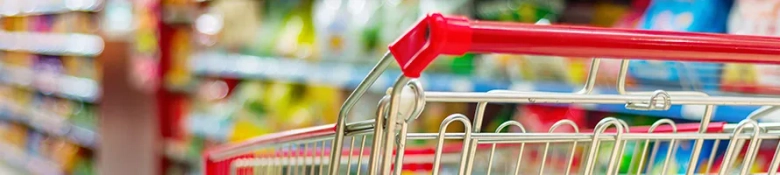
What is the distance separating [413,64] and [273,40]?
2.41 m

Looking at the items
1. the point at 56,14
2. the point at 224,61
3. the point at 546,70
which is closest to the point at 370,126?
the point at 546,70

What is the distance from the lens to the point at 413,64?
20.4 inches

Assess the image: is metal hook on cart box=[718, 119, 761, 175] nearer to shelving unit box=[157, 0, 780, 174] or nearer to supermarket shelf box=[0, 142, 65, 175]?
shelving unit box=[157, 0, 780, 174]

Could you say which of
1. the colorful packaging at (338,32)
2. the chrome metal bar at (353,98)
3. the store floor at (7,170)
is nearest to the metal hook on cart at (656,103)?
the chrome metal bar at (353,98)

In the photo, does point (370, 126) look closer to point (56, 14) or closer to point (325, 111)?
point (325, 111)

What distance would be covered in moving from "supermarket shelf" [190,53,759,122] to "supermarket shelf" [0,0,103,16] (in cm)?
140

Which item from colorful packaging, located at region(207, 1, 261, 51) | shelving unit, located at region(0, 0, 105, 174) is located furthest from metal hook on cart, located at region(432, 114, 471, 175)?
shelving unit, located at region(0, 0, 105, 174)

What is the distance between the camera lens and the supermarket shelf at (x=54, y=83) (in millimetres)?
4341

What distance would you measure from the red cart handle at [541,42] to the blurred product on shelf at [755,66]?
0.77 m

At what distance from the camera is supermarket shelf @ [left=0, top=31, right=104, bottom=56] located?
4.29 m

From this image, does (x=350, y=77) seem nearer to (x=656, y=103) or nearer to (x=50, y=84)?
(x=656, y=103)

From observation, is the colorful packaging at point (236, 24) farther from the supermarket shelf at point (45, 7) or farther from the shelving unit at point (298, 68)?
the supermarket shelf at point (45, 7)

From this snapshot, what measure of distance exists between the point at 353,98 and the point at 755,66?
3.19ft

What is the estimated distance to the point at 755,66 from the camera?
50.9 inches
